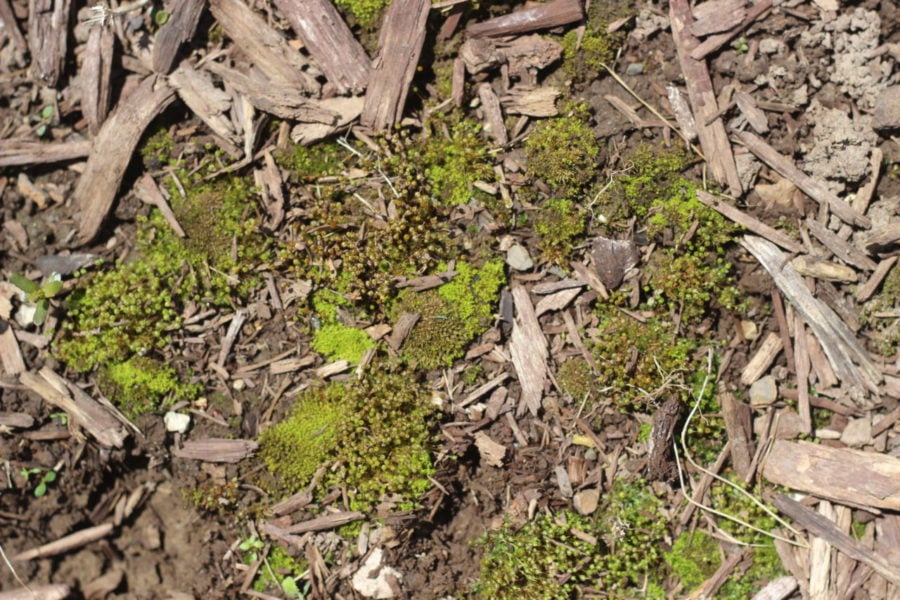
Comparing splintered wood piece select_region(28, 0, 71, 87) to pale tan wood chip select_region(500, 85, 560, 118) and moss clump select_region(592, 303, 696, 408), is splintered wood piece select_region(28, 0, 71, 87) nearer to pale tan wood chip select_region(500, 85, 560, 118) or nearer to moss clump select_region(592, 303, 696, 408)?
pale tan wood chip select_region(500, 85, 560, 118)

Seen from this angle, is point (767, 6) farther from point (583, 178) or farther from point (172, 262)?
point (172, 262)

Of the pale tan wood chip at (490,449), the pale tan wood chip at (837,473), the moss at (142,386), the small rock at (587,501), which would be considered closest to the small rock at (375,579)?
the pale tan wood chip at (490,449)

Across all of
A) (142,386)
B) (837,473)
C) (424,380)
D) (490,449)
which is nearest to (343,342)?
(424,380)

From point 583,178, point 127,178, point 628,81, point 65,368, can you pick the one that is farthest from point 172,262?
point 628,81

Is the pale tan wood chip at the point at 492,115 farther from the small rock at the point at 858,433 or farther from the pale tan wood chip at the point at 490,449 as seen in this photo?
the small rock at the point at 858,433

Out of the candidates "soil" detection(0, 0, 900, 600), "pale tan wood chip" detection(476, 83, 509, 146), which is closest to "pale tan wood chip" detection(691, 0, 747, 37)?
"soil" detection(0, 0, 900, 600)

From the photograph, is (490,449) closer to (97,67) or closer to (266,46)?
(266,46)
